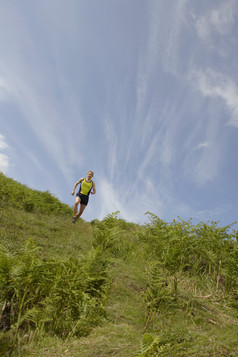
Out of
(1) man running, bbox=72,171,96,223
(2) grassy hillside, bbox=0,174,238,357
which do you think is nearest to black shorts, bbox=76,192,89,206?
(1) man running, bbox=72,171,96,223

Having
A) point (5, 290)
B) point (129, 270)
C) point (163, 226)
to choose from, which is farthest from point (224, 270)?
point (5, 290)

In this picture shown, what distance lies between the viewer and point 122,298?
4.41m

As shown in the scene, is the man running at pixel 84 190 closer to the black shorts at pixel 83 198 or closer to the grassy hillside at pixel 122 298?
the black shorts at pixel 83 198

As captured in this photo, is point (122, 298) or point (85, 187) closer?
point (122, 298)

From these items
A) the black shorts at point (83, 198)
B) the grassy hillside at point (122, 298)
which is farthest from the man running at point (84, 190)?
the grassy hillside at point (122, 298)

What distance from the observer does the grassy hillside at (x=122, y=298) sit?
2664 mm

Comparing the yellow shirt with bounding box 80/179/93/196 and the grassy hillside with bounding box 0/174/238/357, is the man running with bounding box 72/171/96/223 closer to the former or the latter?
the yellow shirt with bounding box 80/179/93/196

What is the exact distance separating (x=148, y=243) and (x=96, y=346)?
4.04 meters

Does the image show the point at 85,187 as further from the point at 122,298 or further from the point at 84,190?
the point at 122,298

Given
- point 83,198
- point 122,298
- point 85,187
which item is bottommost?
point 122,298

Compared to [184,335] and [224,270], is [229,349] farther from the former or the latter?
[224,270]

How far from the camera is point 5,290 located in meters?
2.73

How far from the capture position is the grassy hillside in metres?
2.66

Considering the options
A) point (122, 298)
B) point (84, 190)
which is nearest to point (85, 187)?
point (84, 190)
